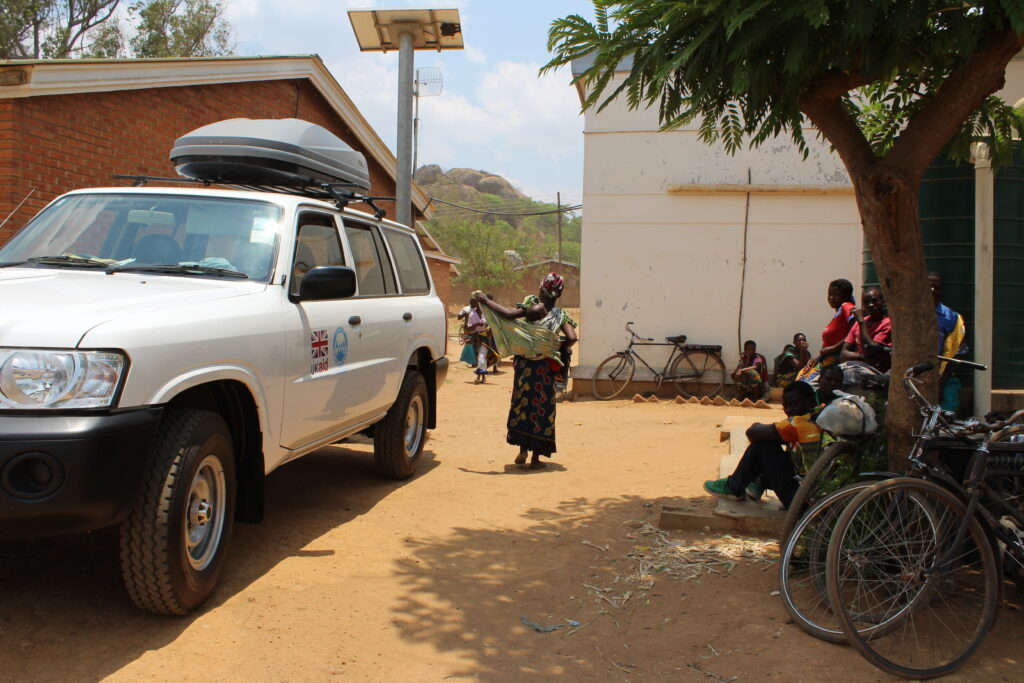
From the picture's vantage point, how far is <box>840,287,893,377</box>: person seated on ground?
5.62 meters

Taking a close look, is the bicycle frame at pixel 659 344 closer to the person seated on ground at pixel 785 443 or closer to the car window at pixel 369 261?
the car window at pixel 369 261

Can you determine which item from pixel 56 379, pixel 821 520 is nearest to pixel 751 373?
pixel 821 520

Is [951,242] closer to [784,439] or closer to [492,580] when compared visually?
[784,439]

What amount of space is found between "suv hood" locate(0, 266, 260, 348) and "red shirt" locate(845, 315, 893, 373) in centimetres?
396

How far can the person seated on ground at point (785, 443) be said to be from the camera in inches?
190

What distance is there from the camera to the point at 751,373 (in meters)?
13.0

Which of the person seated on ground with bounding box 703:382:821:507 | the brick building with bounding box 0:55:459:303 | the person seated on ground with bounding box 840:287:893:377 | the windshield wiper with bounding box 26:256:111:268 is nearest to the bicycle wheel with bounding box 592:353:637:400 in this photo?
the brick building with bounding box 0:55:459:303

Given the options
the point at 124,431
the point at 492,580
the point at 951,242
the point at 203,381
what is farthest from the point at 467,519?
the point at 951,242

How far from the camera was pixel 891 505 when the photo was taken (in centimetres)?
346

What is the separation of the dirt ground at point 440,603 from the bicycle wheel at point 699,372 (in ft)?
23.6

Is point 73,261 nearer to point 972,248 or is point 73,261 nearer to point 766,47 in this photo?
point 766,47

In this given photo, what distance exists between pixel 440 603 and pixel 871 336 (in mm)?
3670

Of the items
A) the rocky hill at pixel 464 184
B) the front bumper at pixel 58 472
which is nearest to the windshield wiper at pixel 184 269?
the front bumper at pixel 58 472

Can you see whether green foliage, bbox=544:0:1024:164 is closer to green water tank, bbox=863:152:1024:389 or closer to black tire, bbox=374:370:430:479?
green water tank, bbox=863:152:1024:389
